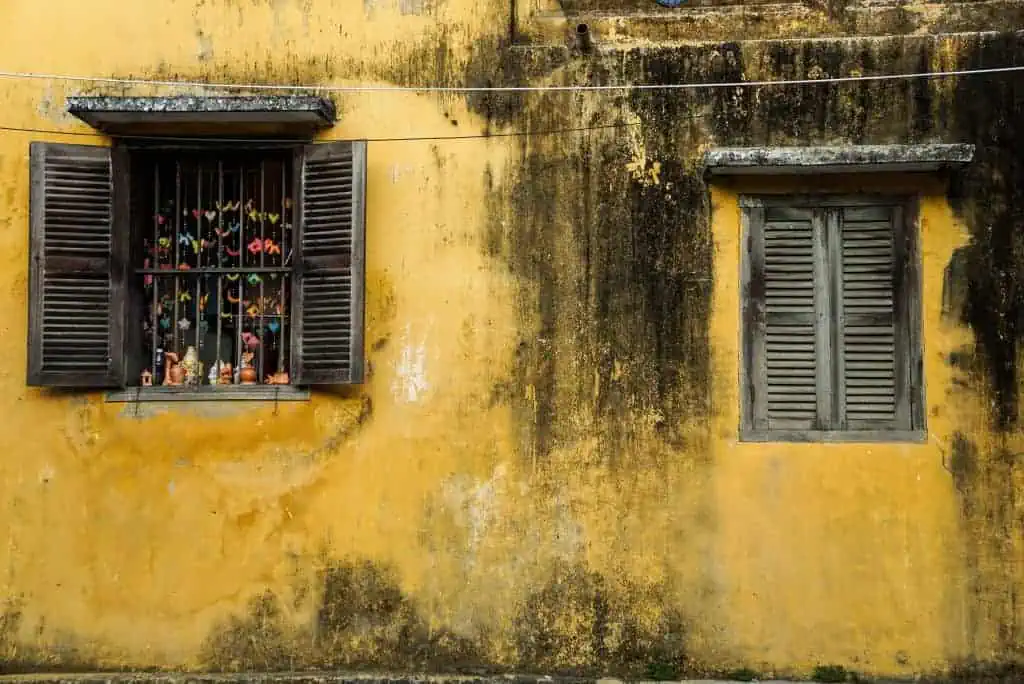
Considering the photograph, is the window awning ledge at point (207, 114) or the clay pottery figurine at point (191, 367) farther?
the clay pottery figurine at point (191, 367)

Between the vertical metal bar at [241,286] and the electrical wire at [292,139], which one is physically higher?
the electrical wire at [292,139]

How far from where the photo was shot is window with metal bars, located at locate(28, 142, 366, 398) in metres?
5.80

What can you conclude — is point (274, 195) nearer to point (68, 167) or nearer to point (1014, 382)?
point (68, 167)

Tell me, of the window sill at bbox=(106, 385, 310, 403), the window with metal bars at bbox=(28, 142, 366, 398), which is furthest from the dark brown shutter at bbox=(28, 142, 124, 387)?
the window sill at bbox=(106, 385, 310, 403)

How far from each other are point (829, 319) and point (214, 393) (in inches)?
142

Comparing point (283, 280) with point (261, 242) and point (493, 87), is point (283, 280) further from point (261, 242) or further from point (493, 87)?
point (493, 87)

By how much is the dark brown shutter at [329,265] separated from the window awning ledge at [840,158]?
6.78ft

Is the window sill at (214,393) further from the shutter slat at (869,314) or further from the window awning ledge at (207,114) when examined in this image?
the shutter slat at (869,314)

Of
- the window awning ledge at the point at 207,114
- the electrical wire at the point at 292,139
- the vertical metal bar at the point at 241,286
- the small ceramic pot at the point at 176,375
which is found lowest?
the small ceramic pot at the point at 176,375

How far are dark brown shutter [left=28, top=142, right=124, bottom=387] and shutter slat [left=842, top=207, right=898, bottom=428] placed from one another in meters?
4.23

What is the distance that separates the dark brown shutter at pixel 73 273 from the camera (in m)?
5.80

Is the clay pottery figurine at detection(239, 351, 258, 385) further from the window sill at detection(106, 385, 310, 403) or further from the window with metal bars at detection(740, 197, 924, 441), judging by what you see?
the window with metal bars at detection(740, 197, 924, 441)

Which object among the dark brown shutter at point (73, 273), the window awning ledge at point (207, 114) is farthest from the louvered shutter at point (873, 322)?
the dark brown shutter at point (73, 273)

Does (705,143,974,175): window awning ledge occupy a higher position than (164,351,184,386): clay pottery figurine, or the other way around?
(705,143,974,175): window awning ledge
